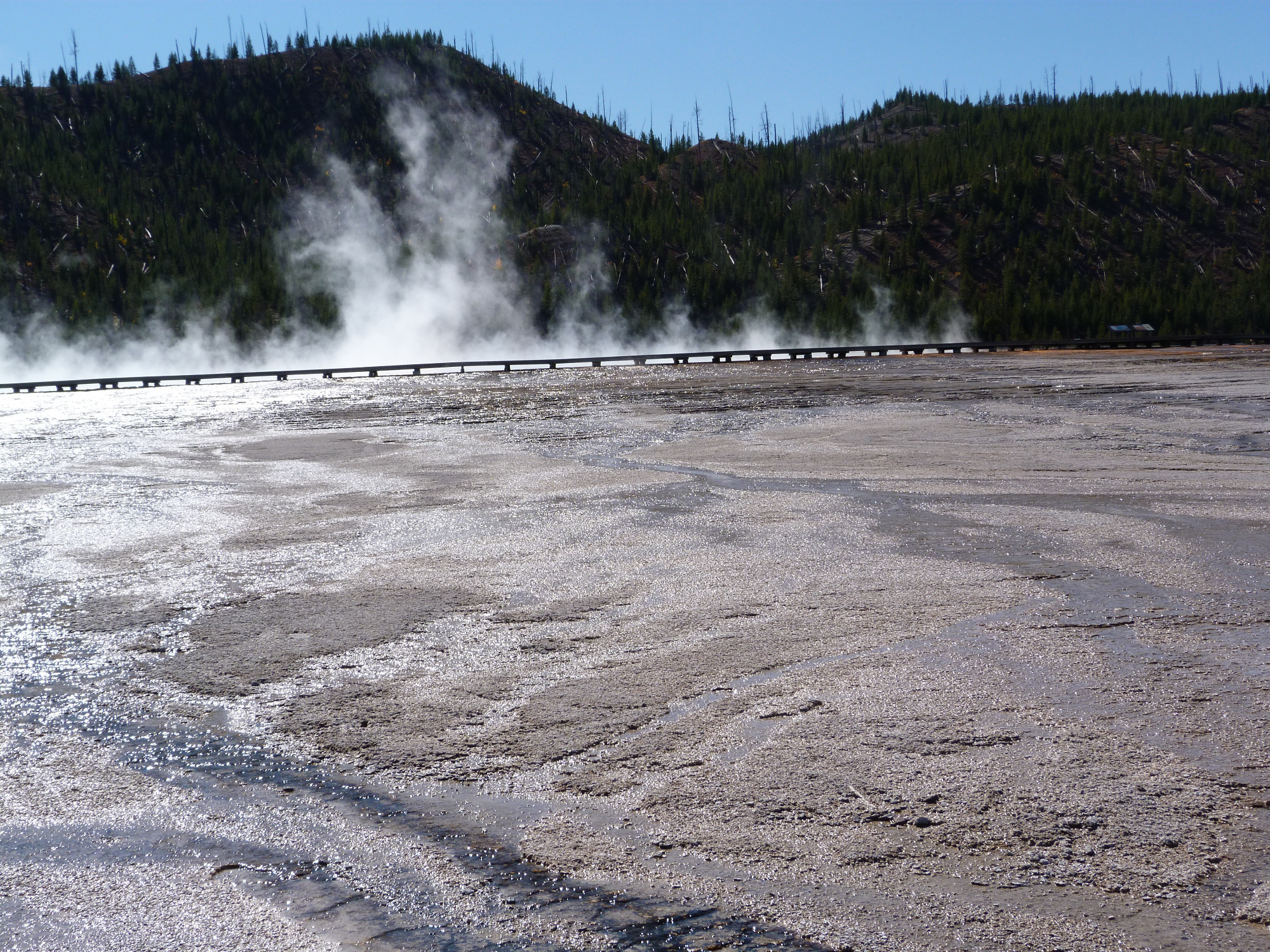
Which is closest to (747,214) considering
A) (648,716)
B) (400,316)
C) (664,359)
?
(400,316)

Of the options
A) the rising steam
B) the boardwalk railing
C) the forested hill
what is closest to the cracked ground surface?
the boardwalk railing

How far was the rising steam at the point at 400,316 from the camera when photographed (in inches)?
3049

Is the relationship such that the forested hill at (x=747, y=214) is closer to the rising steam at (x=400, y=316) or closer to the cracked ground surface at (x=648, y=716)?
the rising steam at (x=400, y=316)

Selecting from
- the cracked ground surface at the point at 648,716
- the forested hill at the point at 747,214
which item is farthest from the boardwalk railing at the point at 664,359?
the cracked ground surface at the point at 648,716

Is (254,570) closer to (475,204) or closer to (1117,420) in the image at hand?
(1117,420)

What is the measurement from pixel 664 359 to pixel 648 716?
164ft

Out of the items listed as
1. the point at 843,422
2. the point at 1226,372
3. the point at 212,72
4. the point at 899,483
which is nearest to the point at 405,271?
the point at 212,72

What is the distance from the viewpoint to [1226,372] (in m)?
29.6

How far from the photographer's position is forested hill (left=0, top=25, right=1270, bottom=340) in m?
81.3

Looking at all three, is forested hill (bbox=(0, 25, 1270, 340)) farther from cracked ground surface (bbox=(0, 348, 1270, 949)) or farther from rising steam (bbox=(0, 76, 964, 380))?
cracked ground surface (bbox=(0, 348, 1270, 949))

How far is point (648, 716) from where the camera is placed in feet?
15.1

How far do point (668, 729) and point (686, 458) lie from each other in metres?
9.08

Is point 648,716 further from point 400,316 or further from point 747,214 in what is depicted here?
point 747,214

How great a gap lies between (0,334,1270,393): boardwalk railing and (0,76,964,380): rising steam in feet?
63.5
